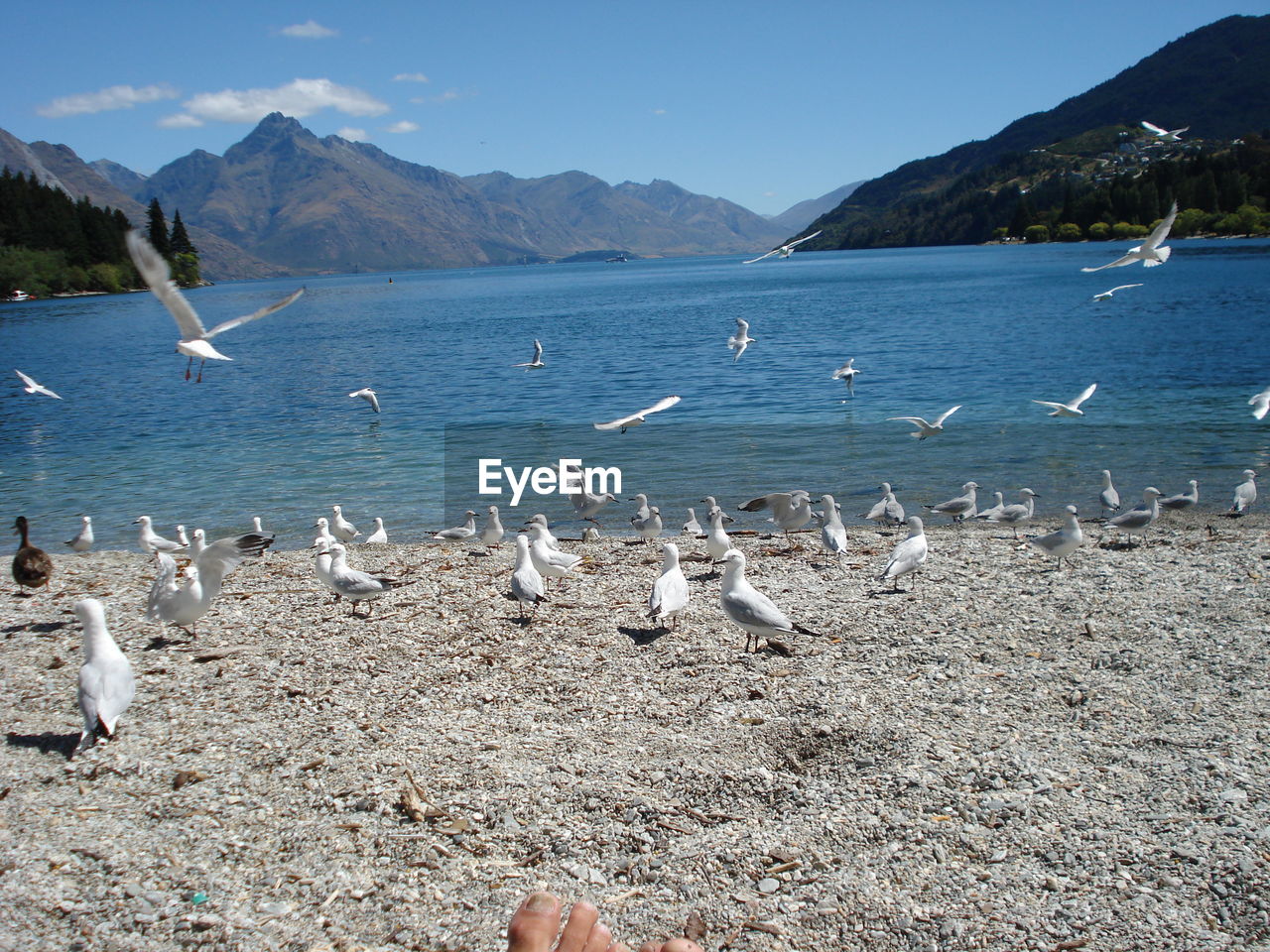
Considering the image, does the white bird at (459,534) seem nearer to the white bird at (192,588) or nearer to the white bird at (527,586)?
the white bird at (527,586)

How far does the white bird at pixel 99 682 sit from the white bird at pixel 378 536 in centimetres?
637

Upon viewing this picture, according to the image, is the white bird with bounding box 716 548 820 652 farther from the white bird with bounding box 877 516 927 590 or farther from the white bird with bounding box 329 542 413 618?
the white bird with bounding box 329 542 413 618

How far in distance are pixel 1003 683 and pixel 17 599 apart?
10676mm

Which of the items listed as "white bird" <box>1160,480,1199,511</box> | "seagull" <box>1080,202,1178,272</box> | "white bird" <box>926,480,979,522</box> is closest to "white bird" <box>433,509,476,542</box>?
"white bird" <box>926,480,979,522</box>

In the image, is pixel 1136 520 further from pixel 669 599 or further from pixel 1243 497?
pixel 669 599

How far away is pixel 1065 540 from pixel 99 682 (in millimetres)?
9799

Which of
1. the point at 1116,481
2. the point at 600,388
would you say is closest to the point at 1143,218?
the point at 600,388

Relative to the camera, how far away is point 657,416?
81.9 feet

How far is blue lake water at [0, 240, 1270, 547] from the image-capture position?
16719 millimetres

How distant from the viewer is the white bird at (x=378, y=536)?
13.3m

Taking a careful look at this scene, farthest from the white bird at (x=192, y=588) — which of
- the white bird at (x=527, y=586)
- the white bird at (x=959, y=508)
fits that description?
the white bird at (x=959, y=508)
